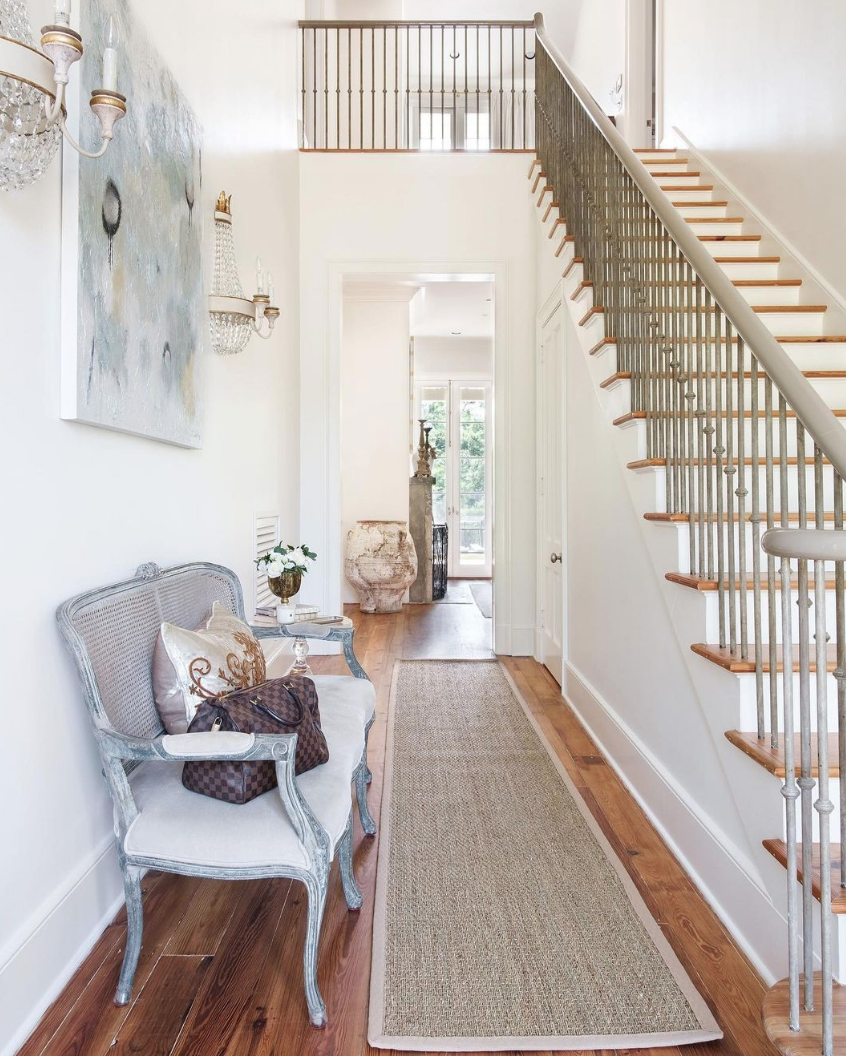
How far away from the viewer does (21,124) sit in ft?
4.08

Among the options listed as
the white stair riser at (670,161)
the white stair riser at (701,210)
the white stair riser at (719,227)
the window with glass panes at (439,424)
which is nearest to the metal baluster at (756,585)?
the white stair riser at (719,227)

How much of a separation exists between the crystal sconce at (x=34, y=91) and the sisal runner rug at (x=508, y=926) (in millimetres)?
1806

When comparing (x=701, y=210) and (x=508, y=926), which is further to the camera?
(x=701, y=210)

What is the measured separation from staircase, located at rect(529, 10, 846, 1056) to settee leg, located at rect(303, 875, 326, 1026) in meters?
0.84

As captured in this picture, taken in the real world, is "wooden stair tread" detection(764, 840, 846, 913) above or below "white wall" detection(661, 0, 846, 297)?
below

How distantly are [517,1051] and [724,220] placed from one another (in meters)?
4.10

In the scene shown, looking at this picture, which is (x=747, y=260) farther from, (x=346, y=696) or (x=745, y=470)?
(x=346, y=696)

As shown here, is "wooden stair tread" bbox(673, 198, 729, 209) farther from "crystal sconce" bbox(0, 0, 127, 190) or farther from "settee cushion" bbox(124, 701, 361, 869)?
"settee cushion" bbox(124, 701, 361, 869)

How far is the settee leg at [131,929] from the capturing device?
1535mm

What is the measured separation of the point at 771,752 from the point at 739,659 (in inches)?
9.8

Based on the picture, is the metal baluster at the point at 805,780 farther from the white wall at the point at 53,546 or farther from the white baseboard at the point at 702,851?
the white wall at the point at 53,546

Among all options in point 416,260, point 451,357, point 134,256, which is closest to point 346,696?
point 134,256

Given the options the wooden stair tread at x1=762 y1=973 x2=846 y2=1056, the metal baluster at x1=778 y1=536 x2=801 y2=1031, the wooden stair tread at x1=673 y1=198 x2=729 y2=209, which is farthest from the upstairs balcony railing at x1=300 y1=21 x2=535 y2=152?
the wooden stair tread at x1=762 y1=973 x2=846 y2=1056

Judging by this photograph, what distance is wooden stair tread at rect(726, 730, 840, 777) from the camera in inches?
61.3
